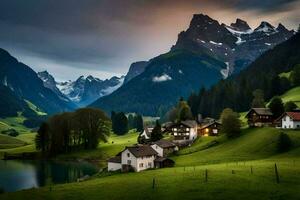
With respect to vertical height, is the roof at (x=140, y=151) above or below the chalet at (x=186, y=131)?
below

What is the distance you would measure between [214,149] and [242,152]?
13.8m

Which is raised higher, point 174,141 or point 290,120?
point 290,120

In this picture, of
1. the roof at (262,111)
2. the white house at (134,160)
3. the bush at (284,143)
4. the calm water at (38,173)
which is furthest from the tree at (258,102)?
the calm water at (38,173)

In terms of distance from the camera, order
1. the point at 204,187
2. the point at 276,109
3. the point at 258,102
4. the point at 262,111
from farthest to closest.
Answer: the point at 258,102 → the point at 276,109 → the point at 262,111 → the point at 204,187

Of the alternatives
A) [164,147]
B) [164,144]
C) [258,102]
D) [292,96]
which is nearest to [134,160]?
[164,147]

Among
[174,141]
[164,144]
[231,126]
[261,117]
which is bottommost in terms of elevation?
[164,144]

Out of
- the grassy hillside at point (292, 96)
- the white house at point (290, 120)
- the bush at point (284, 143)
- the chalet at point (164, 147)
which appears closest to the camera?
the bush at point (284, 143)

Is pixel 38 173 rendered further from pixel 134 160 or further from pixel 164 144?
pixel 164 144

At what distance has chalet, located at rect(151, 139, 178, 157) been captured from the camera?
127969 mm

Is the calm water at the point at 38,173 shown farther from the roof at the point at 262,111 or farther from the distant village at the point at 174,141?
the roof at the point at 262,111

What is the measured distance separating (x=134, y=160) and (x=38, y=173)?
38.1 metres

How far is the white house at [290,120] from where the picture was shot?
124312 millimetres

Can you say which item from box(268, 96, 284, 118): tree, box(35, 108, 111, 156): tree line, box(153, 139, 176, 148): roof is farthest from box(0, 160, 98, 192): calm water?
box(268, 96, 284, 118): tree

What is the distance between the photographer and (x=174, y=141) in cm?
14662
